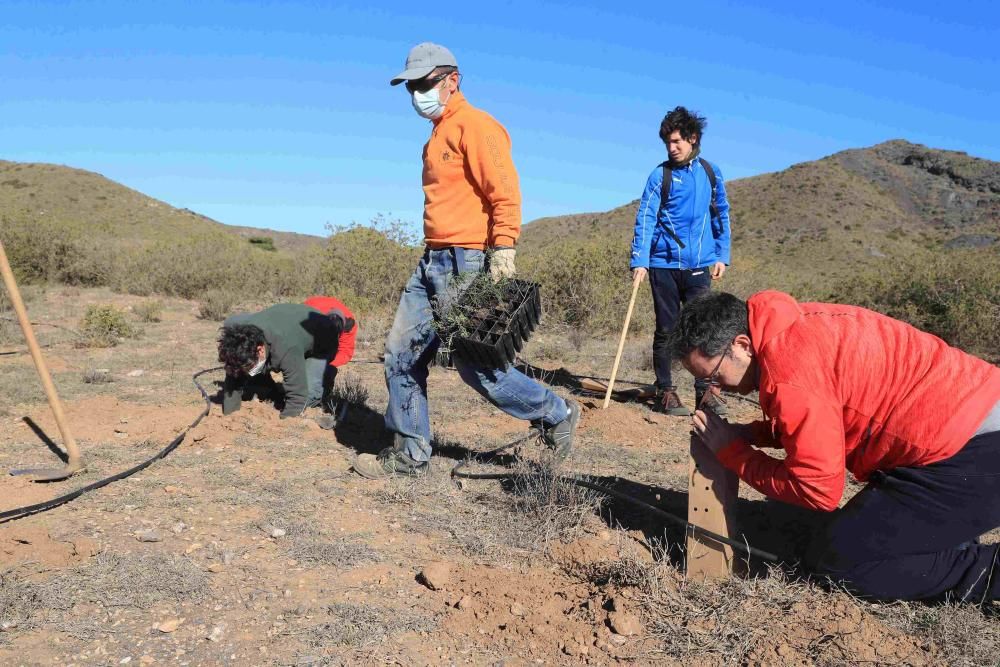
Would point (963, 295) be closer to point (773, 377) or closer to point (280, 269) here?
point (773, 377)

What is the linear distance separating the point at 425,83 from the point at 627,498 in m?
2.36

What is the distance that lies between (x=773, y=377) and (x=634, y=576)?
96cm

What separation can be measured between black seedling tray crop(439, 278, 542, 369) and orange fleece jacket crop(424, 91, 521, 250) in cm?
34

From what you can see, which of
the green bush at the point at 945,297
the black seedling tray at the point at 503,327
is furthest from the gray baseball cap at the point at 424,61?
the green bush at the point at 945,297

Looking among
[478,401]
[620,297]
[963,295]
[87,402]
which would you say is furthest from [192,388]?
[963,295]

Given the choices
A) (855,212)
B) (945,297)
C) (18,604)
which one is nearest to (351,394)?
(18,604)

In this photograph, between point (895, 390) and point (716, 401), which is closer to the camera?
point (895, 390)

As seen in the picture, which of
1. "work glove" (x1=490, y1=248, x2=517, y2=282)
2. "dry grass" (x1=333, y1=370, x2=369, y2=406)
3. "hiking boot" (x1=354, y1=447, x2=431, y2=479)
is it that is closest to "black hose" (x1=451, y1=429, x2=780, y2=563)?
"hiking boot" (x1=354, y1=447, x2=431, y2=479)

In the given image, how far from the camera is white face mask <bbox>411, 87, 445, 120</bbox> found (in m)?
3.89

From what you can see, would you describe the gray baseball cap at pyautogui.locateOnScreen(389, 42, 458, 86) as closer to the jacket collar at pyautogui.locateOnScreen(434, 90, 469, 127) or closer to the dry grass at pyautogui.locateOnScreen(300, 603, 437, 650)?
the jacket collar at pyautogui.locateOnScreen(434, 90, 469, 127)

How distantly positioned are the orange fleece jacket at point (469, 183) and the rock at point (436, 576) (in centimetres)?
167

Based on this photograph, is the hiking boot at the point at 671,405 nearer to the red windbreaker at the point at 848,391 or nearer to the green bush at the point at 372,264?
the red windbreaker at the point at 848,391

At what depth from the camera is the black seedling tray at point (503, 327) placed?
357 cm

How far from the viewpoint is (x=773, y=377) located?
2438mm
